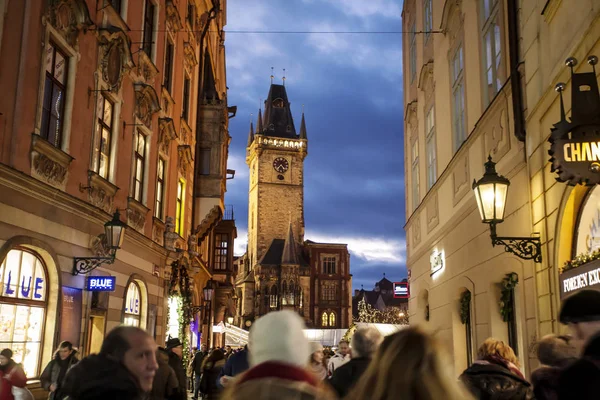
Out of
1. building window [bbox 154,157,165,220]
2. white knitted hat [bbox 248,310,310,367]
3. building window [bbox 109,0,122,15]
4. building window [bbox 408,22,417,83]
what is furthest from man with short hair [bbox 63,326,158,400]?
building window [bbox 408,22,417,83]

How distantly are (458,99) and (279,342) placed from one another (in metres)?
Answer: 11.5

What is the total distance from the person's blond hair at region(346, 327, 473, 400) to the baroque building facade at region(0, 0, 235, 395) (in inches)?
312

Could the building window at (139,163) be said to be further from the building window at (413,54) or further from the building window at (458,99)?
the building window at (413,54)

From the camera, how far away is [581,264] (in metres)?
6.47

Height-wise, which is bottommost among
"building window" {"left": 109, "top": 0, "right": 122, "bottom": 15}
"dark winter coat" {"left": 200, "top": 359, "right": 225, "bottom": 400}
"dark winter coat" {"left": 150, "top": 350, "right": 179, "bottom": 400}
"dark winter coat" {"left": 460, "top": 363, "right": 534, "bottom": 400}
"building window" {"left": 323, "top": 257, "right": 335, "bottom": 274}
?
A: "dark winter coat" {"left": 200, "top": 359, "right": 225, "bottom": 400}

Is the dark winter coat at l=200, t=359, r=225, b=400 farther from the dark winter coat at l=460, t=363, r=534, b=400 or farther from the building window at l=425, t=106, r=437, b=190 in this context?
the dark winter coat at l=460, t=363, r=534, b=400

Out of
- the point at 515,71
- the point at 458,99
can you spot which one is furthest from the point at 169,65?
the point at 515,71

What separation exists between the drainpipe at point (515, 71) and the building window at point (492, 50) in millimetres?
637

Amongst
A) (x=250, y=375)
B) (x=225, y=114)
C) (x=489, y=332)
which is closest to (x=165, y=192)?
(x=225, y=114)

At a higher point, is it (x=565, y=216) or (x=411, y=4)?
(x=411, y=4)

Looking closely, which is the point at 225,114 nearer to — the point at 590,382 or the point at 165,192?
the point at 165,192

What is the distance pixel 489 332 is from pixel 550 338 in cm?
605

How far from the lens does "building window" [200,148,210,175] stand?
24.6m

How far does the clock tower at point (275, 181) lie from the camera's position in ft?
307
